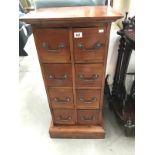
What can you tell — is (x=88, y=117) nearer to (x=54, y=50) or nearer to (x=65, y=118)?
(x=65, y=118)

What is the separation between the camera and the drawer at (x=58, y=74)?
3.56ft

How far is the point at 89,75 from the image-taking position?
1110mm

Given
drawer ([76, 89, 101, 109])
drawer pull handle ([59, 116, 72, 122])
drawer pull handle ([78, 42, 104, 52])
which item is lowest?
drawer pull handle ([59, 116, 72, 122])

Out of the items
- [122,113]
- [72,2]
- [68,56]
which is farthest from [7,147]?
[72,2]

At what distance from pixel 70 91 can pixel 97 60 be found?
12.5 inches

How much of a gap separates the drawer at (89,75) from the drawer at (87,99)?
67mm

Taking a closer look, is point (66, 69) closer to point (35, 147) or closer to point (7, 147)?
point (7, 147)

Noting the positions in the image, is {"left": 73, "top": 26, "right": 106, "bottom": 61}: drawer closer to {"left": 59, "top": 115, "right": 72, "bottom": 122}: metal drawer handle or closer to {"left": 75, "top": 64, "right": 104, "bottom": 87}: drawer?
{"left": 75, "top": 64, "right": 104, "bottom": 87}: drawer

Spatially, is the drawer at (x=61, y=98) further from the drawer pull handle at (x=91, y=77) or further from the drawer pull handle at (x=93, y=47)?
the drawer pull handle at (x=93, y=47)

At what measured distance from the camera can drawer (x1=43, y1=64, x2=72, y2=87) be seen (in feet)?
3.56

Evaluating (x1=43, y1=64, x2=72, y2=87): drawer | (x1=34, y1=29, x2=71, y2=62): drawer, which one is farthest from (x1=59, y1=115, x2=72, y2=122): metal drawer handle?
(x1=34, y1=29, x2=71, y2=62): drawer

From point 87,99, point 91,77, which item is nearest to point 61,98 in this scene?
point 87,99

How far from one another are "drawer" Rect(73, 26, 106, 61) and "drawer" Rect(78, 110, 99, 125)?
0.49 meters
